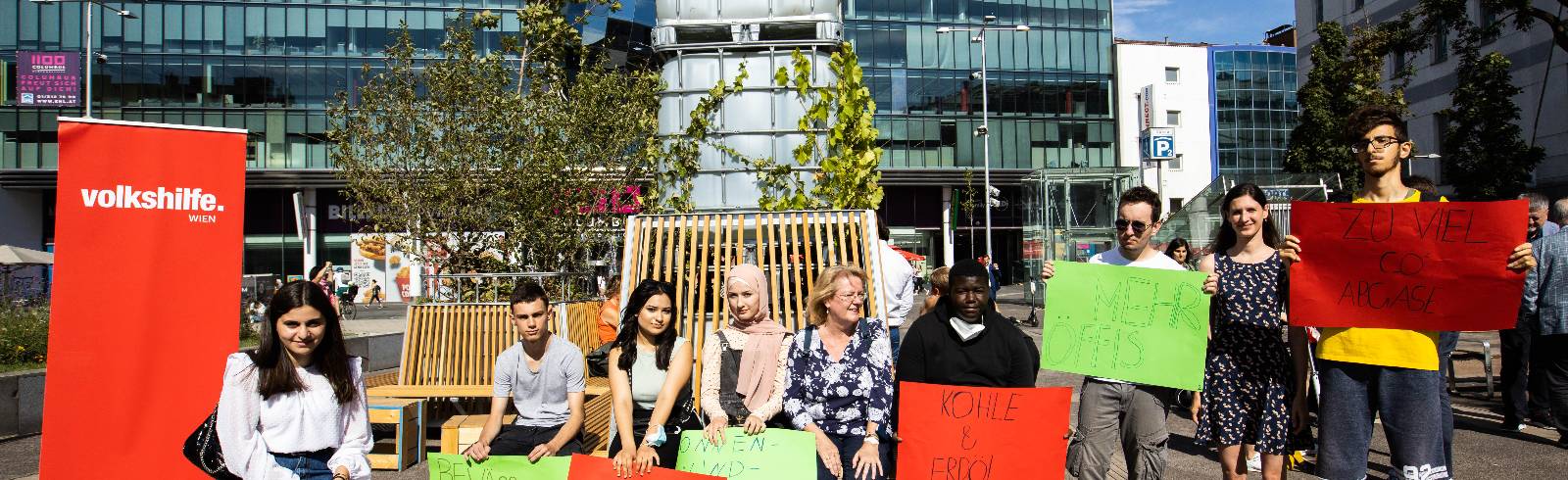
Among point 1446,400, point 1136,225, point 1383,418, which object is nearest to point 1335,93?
point 1446,400

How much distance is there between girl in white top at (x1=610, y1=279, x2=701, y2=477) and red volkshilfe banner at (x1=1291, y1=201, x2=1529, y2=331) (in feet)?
9.00

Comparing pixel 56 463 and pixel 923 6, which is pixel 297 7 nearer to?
pixel 923 6

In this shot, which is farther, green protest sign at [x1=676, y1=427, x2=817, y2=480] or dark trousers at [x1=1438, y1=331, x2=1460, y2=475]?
green protest sign at [x1=676, y1=427, x2=817, y2=480]

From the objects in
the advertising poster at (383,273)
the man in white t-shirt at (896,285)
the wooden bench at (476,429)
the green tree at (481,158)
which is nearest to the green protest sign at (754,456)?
the wooden bench at (476,429)

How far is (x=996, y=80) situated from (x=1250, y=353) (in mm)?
45176

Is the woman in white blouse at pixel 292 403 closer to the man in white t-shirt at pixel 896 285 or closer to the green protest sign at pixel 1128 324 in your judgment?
the green protest sign at pixel 1128 324

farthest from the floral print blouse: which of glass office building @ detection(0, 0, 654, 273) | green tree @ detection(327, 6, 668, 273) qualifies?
glass office building @ detection(0, 0, 654, 273)

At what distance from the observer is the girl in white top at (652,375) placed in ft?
16.5

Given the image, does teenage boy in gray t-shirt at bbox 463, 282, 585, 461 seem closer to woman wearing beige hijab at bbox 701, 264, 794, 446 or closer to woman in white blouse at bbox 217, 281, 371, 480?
woman wearing beige hijab at bbox 701, 264, 794, 446

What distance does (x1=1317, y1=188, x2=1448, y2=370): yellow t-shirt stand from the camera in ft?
13.2

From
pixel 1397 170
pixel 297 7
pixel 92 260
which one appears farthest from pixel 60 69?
pixel 1397 170

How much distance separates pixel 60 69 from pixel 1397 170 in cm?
3696

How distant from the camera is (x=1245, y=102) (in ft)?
173

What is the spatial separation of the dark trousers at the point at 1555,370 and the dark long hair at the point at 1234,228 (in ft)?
14.9
